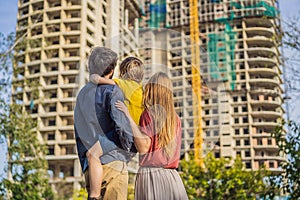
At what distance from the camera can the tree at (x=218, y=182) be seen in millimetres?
12524

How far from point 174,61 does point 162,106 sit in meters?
0.37

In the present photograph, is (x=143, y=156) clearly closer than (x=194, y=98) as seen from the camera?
Yes

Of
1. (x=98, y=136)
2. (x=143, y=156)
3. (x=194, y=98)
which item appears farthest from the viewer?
(x=194, y=98)

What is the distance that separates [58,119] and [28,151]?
1683cm

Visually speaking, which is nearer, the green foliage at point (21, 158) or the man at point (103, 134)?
the man at point (103, 134)

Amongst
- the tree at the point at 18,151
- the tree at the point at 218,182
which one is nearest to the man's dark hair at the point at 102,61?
the tree at the point at 18,151

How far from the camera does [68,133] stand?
26.0 meters

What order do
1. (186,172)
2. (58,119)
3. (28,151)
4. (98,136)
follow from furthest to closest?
(58,119) → (186,172) → (28,151) → (98,136)

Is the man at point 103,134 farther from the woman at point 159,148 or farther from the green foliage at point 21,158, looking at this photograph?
the green foliage at point 21,158

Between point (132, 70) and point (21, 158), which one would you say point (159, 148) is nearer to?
point (132, 70)

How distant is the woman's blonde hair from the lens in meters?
1.99

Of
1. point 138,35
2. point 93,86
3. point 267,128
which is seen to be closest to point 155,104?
point 93,86

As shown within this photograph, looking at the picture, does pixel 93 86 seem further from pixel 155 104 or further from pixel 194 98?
pixel 194 98

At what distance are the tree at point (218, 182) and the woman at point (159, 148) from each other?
1027 cm
